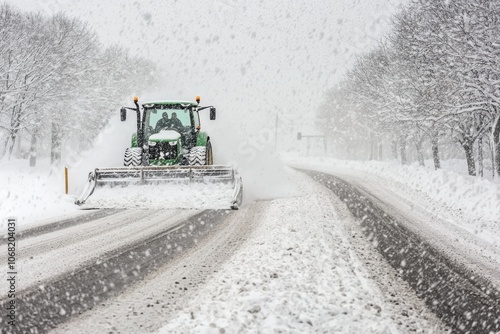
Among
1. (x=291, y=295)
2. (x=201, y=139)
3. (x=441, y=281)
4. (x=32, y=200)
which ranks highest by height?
(x=201, y=139)

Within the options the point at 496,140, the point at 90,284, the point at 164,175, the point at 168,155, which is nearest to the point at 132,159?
the point at 168,155

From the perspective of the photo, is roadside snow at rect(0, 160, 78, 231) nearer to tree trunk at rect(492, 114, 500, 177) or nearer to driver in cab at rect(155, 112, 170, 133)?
driver in cab at rect(155, 112, 170, 133)

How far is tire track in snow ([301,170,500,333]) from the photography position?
341 centimetres

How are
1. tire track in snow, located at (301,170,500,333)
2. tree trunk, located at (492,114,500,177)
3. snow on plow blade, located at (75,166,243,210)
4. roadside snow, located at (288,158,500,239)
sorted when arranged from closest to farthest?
1. tire track in snow, located at (301,170,500,333)
2. roadside snow, located at (288,158,500,239)
3. snow on plow blade, located at (75,166,243,210)
4. tree trunk, located at (492,114,500,177)

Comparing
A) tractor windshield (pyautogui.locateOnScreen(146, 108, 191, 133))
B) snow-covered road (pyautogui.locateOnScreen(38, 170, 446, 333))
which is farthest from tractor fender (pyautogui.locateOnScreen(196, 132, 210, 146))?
snow-covered road (pyautogui.locateOnScreen(38, 170, 446, 333))

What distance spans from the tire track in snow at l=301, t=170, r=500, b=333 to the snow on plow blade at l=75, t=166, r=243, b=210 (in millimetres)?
3611

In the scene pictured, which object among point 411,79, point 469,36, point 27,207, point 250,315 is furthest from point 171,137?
point 411,79

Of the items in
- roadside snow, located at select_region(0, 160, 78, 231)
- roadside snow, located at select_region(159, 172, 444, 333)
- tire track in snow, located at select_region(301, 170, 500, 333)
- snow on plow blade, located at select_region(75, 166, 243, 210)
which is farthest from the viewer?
snow on plow blade, located at select_region(75, 166, 243, 210)

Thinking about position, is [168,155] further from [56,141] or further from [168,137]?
[56,141]

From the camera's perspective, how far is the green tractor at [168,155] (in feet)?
30.4

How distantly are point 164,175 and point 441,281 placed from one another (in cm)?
662

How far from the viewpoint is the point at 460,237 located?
6.47 m

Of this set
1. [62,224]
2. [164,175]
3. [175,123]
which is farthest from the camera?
[175,123]

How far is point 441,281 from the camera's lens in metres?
4.26
